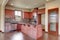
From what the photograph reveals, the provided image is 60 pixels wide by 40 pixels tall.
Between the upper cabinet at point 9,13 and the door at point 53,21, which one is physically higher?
the upper cabinet at point 9,13

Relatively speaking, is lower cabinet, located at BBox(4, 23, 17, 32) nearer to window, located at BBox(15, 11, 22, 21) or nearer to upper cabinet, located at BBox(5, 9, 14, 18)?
upper cabinet, located at BBox(5, 9, 14, 18)

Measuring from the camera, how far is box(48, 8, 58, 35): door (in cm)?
687

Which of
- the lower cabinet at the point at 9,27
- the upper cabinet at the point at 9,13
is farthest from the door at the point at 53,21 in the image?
the upper cabinet at the point at 9,13

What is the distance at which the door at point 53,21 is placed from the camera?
6874 millimetres

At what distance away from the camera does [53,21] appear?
7.24 metres

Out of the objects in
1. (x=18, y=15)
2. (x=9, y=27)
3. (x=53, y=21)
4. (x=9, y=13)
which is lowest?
(x=9, y=27)

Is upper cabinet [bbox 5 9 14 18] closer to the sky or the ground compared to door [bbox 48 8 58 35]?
closer to the sky

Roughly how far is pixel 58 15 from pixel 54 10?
1.78 ft

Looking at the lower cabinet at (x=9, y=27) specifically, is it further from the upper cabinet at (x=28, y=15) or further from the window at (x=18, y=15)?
the upper cabinet at (x=28, y=15)

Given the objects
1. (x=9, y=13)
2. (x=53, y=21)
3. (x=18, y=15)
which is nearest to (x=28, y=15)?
(x=18, y=15)

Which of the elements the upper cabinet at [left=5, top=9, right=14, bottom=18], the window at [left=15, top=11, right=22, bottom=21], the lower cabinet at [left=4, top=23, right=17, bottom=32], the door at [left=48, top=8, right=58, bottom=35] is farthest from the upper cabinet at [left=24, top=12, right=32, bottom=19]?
the door at [left=48, top=8, right=58, bottom=35]

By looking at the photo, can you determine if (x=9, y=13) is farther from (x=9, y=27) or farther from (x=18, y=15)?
(x=9, y=27)

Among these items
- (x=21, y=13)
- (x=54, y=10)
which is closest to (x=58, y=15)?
(x=54, y=10)

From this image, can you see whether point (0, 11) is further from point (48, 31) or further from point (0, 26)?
point (48, 31)
